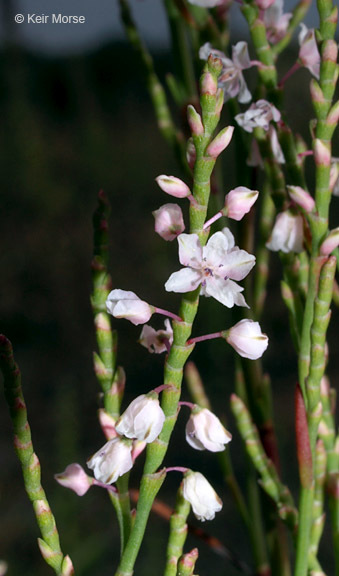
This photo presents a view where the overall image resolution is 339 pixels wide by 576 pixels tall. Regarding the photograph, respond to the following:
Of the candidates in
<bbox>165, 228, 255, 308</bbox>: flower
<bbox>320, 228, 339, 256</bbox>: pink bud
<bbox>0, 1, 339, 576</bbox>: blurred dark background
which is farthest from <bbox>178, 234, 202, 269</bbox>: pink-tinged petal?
<bbox>0, 1, 339, 576</bbox>: blurred dark background

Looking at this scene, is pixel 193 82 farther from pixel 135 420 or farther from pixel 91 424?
pixel 91 424

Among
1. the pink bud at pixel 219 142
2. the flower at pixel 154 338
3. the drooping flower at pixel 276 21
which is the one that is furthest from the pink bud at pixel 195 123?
the drooping flower at pixel 276 21

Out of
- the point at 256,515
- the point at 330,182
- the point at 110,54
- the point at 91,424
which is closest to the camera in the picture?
the point at 330,182

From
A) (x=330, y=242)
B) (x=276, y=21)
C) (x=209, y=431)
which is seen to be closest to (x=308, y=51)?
(x=276, y=21)

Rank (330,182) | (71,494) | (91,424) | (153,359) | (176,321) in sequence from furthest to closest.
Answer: (153,359)
(91,424)
(71,494)
(330,182)
(176,321)

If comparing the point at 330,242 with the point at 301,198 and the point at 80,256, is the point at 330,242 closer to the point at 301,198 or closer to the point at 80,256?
the point at 301,198

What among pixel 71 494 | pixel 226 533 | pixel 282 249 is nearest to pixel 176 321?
pixel 282 249
